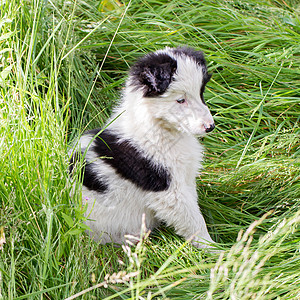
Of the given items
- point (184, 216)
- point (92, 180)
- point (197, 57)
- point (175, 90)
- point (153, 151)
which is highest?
point (197, 57)

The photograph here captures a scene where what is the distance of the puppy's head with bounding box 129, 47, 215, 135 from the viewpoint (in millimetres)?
2361

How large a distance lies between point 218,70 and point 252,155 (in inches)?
37.8

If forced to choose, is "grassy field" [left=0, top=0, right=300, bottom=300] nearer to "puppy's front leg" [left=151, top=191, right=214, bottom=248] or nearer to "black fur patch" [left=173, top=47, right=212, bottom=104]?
"puppy's front leg" [left=151, top=191, right=214, bottom=248]

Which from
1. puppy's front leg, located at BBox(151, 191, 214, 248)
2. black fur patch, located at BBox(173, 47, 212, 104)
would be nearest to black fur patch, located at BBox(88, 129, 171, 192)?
puppy's front leg, located at BBox(151, 191, 214, 248)

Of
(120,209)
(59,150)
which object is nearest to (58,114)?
(59,150)

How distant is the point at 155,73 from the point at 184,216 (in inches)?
32.8

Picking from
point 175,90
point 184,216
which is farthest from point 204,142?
point 175,90

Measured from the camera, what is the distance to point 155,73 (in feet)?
7.73

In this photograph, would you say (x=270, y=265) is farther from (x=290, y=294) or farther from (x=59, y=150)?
(x=59, y=150)

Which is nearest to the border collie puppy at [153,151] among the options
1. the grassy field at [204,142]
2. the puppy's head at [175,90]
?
the puppy's head at [175,90]

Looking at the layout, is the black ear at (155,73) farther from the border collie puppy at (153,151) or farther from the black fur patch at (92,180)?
the black fur patch at (92,180)

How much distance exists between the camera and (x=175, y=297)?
2.04 meters

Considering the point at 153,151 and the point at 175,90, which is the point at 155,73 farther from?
the point at 153,151

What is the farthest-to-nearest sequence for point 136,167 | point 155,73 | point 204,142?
point 204,142
point 136,167
point 155,73
